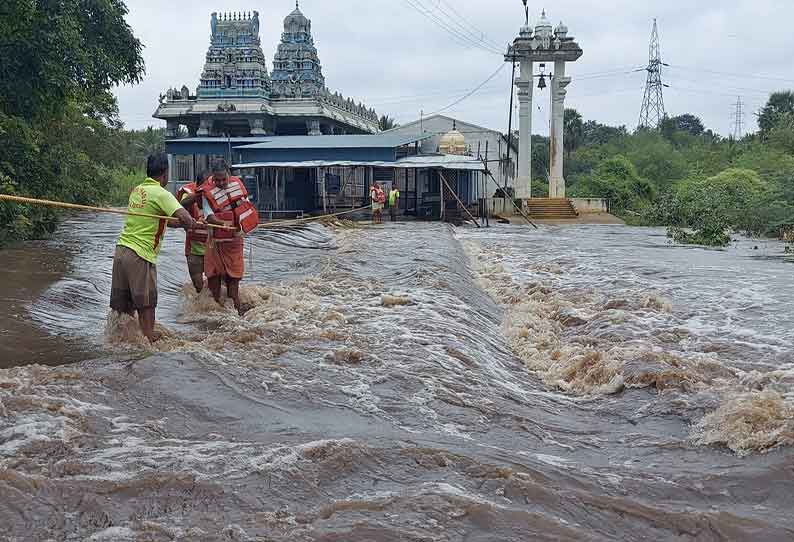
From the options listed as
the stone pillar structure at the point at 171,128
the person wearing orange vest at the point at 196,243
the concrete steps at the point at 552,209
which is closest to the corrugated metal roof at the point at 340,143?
the concrete steps at the point at 552,209

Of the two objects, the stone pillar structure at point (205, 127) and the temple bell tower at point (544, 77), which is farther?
the stone pillar structure at point (205, 127)

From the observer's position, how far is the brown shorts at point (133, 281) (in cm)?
655

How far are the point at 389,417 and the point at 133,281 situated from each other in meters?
2.62

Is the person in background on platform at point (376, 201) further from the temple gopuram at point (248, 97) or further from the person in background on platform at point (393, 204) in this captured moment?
the temple gopuram at point (248, 97)

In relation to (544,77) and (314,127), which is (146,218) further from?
(314,127)

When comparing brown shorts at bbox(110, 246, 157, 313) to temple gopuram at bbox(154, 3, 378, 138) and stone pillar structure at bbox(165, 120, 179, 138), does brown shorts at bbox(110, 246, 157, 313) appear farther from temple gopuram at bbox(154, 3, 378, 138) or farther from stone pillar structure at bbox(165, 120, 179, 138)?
stone pillar structure at bbox(165, 120, 179, 138)

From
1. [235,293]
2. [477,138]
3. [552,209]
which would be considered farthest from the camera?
[477,138]

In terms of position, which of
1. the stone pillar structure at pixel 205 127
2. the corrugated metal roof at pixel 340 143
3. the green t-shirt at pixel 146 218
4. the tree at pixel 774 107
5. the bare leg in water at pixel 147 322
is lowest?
the bare leg in water at pixel 147 322

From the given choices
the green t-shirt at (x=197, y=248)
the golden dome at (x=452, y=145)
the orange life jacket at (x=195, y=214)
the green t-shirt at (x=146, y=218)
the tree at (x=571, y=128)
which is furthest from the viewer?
the tree at (x=571, y=128)

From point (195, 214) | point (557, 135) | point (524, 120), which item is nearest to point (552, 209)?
point (557, 135)

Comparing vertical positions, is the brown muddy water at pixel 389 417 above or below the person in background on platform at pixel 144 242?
below

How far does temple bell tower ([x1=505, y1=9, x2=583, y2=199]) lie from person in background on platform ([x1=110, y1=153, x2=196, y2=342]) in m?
33.2

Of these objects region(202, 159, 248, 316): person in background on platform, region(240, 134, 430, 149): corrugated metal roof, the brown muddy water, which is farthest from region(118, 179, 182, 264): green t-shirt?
region(240, 134, 430, 149): corrugated metal roof

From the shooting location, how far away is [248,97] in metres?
44.7
